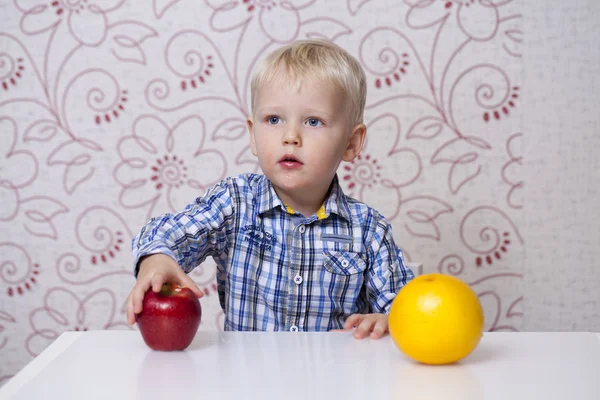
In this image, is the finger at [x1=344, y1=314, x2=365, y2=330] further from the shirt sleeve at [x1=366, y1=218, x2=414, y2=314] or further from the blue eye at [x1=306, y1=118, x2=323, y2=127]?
the blue eye at [x1=306, y1=118, x2=323, y2=127]

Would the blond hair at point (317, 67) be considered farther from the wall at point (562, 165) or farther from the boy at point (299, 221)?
the wall at point (562, 165)

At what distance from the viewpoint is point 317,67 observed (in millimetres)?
1192

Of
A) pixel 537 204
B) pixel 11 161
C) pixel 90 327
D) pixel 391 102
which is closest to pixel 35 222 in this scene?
pixel 11 161

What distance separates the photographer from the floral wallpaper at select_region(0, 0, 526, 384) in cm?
186

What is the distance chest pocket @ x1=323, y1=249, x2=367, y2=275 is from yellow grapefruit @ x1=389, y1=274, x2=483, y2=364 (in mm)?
489

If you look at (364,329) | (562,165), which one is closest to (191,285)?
(364,329)

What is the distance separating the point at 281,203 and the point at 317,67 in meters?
0.24

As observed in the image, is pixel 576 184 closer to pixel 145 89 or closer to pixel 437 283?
pixel 145 89

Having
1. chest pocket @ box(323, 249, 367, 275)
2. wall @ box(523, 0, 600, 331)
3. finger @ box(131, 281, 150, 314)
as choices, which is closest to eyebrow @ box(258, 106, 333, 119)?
chest pocket @ box(323, 249, 367, 275)

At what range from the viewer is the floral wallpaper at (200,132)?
1864 millimetres

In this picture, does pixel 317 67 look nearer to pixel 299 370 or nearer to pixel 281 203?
pixel 281 203

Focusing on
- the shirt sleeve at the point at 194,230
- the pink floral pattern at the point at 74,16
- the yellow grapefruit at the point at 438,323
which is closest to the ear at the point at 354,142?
the shirt sleeve at the point at 194,230

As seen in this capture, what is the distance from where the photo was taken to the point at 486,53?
1859 mm

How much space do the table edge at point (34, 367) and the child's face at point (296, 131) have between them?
1.61 feet
